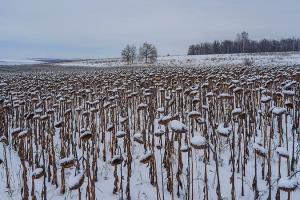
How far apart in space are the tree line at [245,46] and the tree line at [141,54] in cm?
3653

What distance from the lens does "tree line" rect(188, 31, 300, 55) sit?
11262 centimetres

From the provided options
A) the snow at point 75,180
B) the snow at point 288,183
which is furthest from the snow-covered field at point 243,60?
the snow at point 75,180

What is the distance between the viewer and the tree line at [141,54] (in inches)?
3107

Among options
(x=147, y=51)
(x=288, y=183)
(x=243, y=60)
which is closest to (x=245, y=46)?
(x=147, y=51)

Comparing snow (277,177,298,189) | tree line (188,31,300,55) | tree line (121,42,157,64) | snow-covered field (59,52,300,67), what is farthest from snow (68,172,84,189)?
tree line (188,31,300,55)

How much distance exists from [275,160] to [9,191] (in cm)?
391

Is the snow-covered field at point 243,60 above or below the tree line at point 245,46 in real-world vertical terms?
below

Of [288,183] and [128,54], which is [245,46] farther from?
[288,183]

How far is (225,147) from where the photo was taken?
5.86 meters

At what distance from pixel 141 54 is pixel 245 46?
44943 millimetres

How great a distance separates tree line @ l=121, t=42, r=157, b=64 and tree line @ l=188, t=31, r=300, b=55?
36.5 m

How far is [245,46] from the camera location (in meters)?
115

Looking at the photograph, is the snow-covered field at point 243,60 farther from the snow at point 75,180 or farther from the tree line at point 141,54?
the snow at point 75,180

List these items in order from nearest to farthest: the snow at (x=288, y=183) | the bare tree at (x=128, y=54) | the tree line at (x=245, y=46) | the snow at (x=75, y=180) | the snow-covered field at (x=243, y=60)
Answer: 1. the snow at (x=288, y=183)
2. the snow at (x=75, y=180)
3. the snow-covered field at (x=243, y=60)
4. the bare tree at (x=128, y=54)
5. the tree line at (x=245, y=46)
